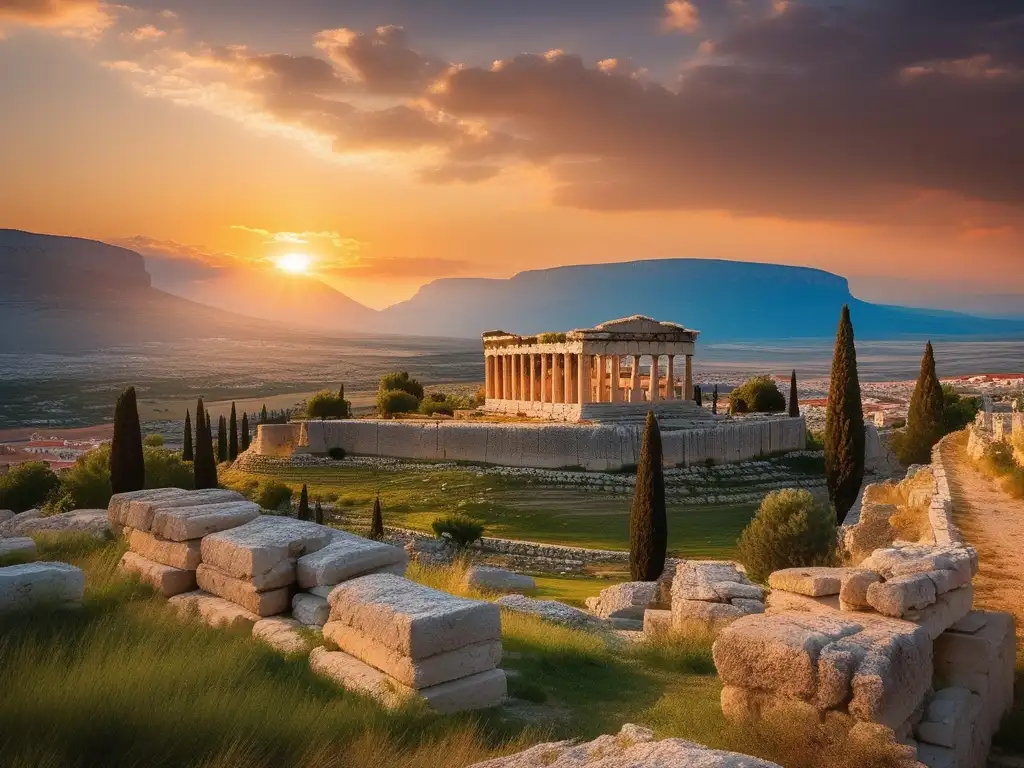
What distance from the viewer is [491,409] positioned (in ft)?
179

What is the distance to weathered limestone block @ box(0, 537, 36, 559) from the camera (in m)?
9.45

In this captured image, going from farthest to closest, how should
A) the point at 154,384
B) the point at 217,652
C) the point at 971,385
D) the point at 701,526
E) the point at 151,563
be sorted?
the point at 154,384 → the point at 971,385 → the point at 701,526 → the point at 151,563 → the point at 217,652

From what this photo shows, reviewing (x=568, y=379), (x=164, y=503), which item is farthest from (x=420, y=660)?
(x=568, y=379)

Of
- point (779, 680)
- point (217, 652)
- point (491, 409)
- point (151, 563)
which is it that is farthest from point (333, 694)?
point (491, 409)

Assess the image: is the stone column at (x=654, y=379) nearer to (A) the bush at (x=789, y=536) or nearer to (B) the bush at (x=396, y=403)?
(B) the bush at (x=396, y=403)

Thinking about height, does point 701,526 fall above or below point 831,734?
below

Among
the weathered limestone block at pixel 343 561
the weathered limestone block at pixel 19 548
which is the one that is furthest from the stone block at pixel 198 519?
the weathered limestone block at pixel 343 561

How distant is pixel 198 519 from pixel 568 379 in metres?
Result: 38.2

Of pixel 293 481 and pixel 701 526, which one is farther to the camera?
pixel 293 481

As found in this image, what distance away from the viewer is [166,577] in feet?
31.4

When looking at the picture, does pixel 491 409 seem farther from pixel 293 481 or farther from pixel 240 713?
pixel 240 713

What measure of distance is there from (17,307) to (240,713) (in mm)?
168360

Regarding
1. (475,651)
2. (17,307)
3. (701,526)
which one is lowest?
(701,526)

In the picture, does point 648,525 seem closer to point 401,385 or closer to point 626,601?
point 626,601
